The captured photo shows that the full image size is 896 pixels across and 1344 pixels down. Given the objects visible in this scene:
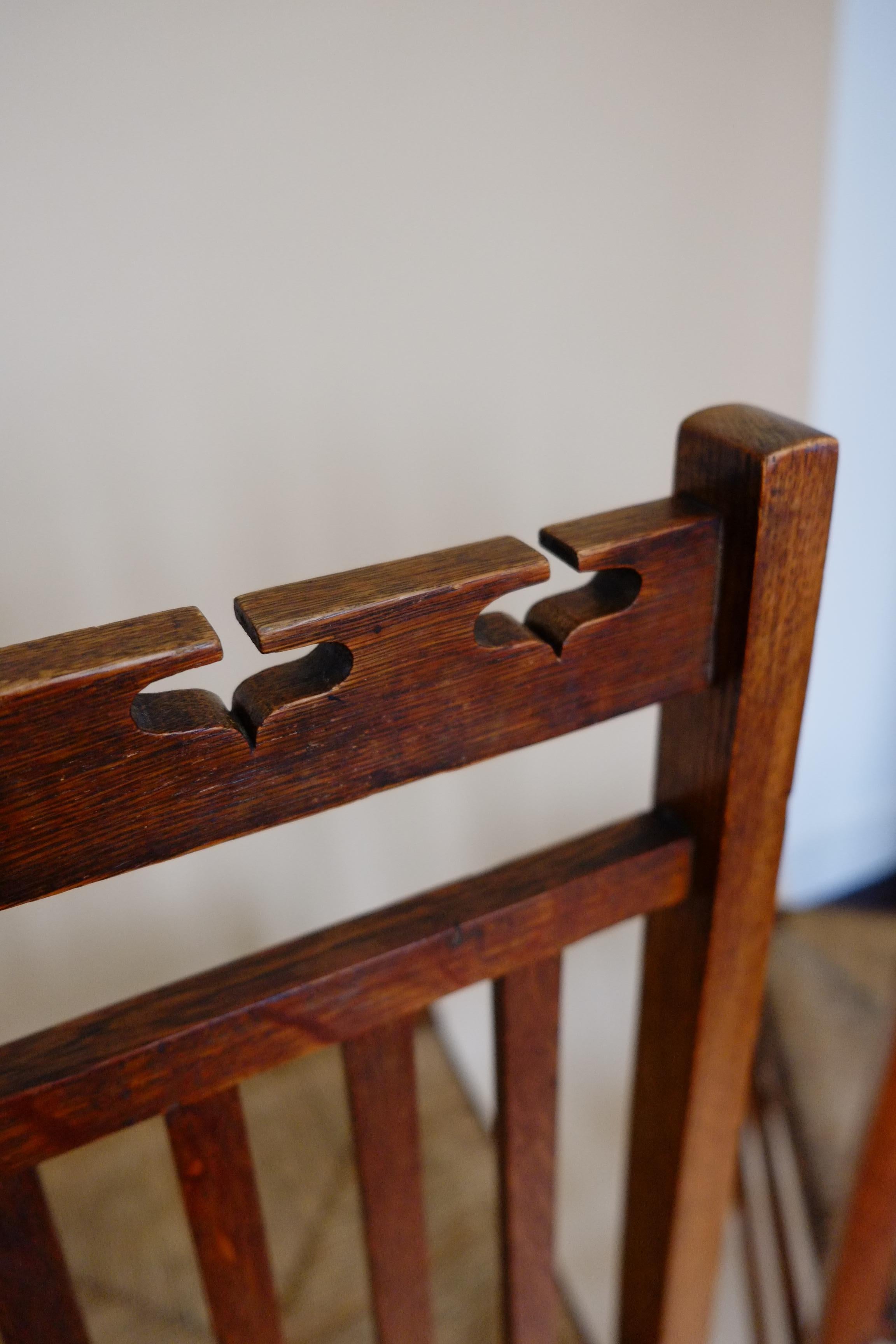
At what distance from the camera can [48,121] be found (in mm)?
413

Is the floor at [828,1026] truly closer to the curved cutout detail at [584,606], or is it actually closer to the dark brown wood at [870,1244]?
the dark brown wood at [870,1244]

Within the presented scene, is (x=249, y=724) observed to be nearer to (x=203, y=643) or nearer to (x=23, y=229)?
(x=203, y=643)

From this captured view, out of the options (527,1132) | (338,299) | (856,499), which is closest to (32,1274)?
(527,1132)

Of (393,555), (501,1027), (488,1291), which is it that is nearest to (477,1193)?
(488,1291)

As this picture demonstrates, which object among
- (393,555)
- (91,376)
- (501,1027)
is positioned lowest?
(501,1027)

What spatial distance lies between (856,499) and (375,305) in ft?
2.01

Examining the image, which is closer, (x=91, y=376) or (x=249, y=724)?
(x=249, y=724)

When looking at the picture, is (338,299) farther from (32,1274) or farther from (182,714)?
(32,1274)

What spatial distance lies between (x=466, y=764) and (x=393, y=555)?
294 millimetres

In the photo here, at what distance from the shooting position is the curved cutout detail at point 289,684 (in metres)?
0.30

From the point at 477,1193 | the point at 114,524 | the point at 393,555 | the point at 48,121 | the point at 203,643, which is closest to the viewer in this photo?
the point at 203,643

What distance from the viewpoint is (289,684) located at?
31 centimetres

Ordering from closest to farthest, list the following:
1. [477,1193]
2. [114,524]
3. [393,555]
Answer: [114,524]
[393,555]
[477,1193]

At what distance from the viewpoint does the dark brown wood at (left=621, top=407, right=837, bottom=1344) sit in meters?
0.35
